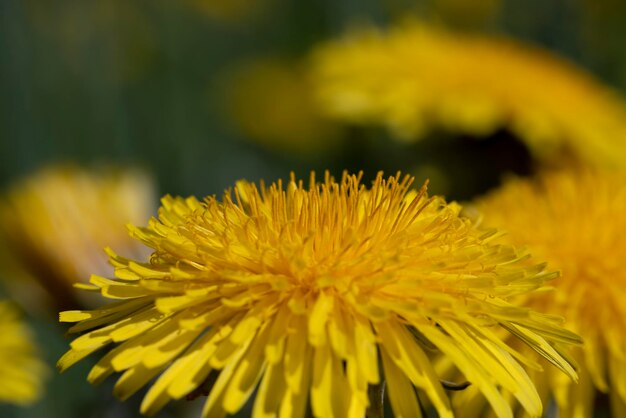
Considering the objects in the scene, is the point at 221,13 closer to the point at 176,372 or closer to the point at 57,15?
the point at 57,15

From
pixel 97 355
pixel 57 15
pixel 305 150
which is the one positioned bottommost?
pixel 97 355

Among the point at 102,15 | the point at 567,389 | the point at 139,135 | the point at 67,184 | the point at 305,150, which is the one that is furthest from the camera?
the point at 102,15

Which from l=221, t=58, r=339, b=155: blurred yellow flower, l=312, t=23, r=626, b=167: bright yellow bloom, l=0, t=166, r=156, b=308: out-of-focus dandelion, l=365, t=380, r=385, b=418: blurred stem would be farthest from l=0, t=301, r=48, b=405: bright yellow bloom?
l=221, t=58, r=339, b=155: blurred yellow flower

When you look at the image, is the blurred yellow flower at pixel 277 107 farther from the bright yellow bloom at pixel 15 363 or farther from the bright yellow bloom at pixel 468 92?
the bright yellow bloom at pixel 15 363

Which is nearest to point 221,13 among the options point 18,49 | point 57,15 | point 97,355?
point 57,15

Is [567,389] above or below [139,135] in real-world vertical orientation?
below

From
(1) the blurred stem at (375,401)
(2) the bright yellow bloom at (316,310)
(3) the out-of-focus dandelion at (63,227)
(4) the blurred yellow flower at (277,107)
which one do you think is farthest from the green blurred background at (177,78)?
(1) the blurred stem at (375,401)
